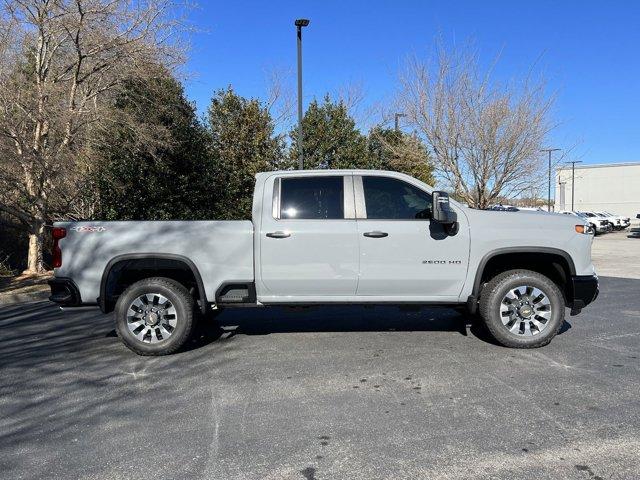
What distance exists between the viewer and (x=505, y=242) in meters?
5.27

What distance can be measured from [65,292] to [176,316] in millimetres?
1238

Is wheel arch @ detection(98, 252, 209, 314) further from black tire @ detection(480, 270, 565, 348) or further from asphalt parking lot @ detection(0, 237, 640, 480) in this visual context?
black tire @ detection(480, 270, 565, 348)

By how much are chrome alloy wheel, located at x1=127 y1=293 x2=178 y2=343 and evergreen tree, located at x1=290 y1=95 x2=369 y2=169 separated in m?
11.9

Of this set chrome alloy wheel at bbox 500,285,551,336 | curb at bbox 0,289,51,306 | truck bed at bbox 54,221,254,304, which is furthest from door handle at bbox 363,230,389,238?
curb at bbox 0,289,51,306

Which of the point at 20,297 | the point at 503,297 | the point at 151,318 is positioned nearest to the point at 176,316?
the point at 151,318

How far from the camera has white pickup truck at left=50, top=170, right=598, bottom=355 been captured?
5254 millimetres

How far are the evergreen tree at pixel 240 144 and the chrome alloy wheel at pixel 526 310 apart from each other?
11.0 metres

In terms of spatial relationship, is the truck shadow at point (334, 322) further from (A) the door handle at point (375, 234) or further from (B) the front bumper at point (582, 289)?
(A) the door handle at point (375, 234)

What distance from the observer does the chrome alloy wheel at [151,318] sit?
534 centimetres

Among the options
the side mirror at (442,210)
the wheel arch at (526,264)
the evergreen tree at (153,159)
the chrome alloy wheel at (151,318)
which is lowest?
the chrome alloy wheel at (151,318)

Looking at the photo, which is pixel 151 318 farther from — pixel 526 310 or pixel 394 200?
pixel 526 310

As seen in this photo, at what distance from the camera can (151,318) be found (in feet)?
17.5

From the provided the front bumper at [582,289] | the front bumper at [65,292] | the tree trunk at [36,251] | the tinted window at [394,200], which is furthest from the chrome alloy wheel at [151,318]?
the tree trunk at [36,251]

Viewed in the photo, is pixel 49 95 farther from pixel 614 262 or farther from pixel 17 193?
pixel 614 262
